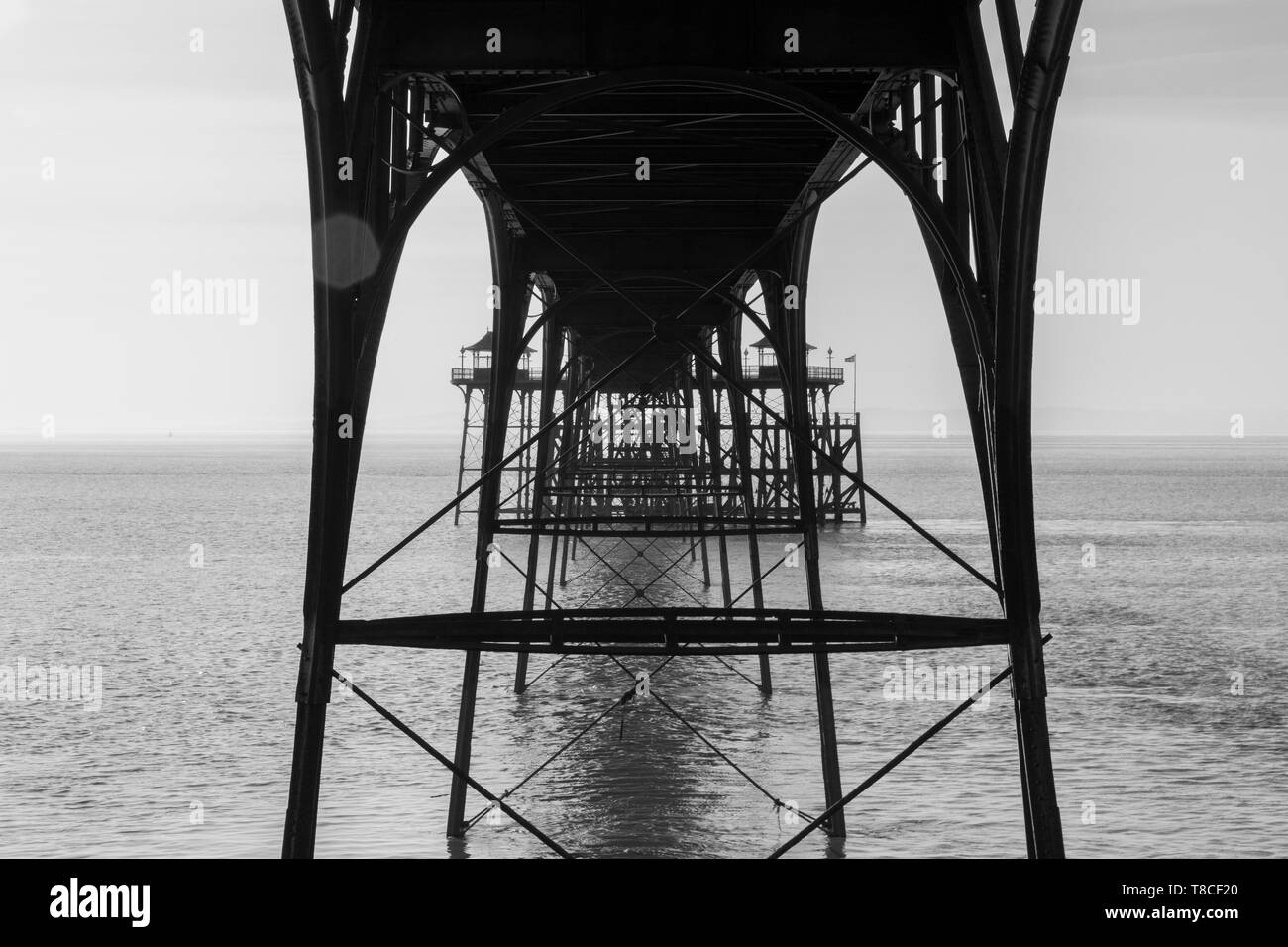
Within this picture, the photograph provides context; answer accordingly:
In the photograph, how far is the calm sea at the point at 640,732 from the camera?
1173cm

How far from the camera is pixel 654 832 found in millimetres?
11141

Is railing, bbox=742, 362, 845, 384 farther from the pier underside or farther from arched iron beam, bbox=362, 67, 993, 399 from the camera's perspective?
arched iron beam, bbox=362, 67, 993, 399

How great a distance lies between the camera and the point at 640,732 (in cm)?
1571

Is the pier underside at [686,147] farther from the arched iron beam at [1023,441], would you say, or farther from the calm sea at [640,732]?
the calm sea at [640,732]

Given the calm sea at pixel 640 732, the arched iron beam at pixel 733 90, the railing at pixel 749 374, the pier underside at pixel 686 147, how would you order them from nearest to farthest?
1. the pier underside at pixel 686 147
2. the arched iron beam at pixel 733 90
3. the calm sea at pixel 640 732
4. the railing at pixel 749 374

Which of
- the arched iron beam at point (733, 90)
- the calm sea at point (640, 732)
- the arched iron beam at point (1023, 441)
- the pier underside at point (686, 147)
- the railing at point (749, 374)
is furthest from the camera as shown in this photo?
the railing at point (749, 374)

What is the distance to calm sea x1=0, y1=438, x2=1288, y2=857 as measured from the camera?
11.7 metres

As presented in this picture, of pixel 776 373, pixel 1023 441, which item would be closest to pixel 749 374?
pixel 776 373

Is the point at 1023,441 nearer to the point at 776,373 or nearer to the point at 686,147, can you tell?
the point at 686,147

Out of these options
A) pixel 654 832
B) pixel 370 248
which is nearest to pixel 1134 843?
pixel 654 832

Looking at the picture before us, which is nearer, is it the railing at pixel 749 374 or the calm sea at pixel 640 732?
the calm sea at pixel 640 732

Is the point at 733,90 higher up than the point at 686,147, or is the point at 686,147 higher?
the point at 686,147

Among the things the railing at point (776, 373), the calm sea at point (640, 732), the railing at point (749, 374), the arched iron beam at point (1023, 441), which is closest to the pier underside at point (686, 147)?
the arched iron beam at point (1023, 441)
